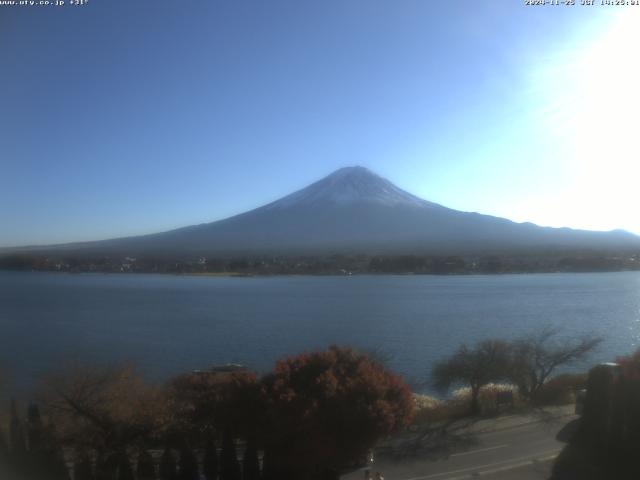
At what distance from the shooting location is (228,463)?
193 inches

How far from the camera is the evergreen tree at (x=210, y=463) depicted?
4914mm

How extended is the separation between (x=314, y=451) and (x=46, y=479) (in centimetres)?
194

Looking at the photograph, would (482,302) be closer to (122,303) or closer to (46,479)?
(122,303)

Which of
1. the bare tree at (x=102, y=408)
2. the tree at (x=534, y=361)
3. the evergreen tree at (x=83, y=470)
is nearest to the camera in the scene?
the evergreen tree at (x=83, y=470)

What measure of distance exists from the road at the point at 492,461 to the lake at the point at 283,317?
4.52 metres

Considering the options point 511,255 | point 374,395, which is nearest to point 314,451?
point 374,395

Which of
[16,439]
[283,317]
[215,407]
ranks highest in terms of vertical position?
[215,407]

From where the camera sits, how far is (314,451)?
187 inches

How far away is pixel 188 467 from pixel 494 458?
2.70 m

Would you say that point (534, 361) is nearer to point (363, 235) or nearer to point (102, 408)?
point (102, 408)

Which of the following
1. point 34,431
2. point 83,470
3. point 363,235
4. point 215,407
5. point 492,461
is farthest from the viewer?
point 363,235

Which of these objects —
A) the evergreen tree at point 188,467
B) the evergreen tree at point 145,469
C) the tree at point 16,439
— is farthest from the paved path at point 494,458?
the tree at point 16,439

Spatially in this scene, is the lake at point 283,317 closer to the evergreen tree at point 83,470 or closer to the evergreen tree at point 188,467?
the evergreen tree at point 83,470

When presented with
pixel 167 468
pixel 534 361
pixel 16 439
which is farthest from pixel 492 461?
pixel 534 361
